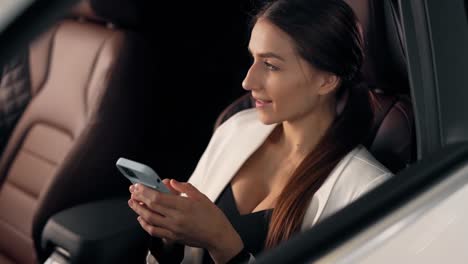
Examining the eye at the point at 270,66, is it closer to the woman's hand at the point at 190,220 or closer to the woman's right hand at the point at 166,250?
the woman's hand at the point at 190,220

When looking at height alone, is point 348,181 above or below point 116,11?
below

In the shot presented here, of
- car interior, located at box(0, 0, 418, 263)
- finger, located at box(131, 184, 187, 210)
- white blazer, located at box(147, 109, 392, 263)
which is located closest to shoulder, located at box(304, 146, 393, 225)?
white blazer, located at box(147, 109, 392, 263)

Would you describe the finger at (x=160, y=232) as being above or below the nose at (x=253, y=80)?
below

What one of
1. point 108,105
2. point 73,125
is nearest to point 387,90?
point 108,105

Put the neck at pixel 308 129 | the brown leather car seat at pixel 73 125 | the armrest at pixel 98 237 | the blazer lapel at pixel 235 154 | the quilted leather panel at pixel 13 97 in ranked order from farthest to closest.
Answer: the quilted leather panel at pixel 13 97
the brown leather car seat at pixel 73 125
the armrest at pixel 98 237
the blazer lapel at pixel 235 154
the neck at pixel 308 129

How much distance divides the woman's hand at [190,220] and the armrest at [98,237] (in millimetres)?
374

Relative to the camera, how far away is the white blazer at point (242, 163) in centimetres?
136

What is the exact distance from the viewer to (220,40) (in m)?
2.30

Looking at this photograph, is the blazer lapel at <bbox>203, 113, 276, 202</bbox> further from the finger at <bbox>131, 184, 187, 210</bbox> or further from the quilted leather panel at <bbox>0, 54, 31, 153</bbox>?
the quilted leather panel at <bbox>0, 54, 31, 153</bbox>

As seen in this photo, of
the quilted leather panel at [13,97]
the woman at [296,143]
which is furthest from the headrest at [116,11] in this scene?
the woman at [296,143]

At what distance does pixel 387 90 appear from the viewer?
62.1 inches

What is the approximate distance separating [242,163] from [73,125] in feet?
2.70

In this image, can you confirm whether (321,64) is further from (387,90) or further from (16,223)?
(16,223)

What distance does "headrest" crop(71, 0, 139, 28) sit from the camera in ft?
7.16
